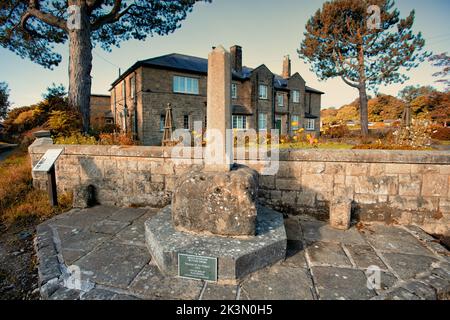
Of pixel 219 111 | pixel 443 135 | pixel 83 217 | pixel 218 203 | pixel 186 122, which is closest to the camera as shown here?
pixel 218 203

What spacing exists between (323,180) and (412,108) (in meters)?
25.1

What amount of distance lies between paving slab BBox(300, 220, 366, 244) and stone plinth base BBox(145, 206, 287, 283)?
2.28ft

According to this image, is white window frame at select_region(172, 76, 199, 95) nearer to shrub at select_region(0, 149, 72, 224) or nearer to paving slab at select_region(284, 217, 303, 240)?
shrub at select_region(0, 149, 72, 224)

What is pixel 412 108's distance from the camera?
21.5 metres

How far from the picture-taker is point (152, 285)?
2.19 metres

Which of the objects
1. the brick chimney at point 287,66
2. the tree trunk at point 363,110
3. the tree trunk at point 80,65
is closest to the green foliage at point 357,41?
the tree trunk at point 363,110

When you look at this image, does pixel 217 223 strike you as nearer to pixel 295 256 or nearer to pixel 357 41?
pixel 295 256

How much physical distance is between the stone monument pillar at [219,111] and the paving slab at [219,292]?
4.38 feet

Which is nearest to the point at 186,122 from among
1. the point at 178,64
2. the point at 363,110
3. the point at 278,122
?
the point at 178,64

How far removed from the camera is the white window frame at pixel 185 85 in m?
17.5

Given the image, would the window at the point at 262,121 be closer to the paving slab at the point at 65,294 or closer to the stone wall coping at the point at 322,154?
the stone wall coping at the point at 322,154

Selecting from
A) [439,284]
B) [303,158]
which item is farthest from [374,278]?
[303,158]

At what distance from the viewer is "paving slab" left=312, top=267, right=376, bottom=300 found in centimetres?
201
